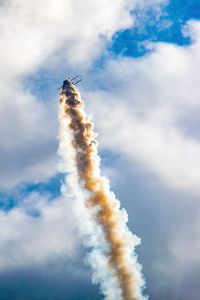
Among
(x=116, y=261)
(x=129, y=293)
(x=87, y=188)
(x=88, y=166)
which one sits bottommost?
(x=129, y=293)

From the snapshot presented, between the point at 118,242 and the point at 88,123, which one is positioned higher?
the point at 88,123

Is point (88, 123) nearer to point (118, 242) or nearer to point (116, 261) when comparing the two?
point (118, 242)

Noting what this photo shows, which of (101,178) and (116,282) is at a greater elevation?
(101,178)

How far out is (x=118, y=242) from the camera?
69562 mm

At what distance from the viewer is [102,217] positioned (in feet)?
227

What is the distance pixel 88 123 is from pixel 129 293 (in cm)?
4340

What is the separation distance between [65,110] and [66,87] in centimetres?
623

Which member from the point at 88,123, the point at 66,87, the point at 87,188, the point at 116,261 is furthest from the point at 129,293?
the point at 66,87

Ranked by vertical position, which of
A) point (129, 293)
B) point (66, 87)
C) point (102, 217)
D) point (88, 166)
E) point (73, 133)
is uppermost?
point (66, 87)

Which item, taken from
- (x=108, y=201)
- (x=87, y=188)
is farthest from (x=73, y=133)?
(x=108, y=201)

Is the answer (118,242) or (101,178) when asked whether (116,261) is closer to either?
(118,242)

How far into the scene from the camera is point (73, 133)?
2707 inches

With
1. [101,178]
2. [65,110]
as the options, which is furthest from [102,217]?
[65,110]

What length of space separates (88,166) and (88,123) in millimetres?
10557
